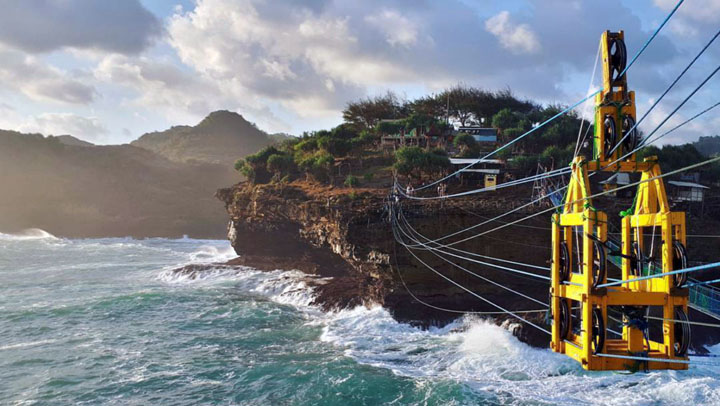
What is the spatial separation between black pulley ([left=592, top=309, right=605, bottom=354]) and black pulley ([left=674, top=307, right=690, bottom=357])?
1.66 metres

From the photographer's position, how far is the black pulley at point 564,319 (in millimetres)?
12250

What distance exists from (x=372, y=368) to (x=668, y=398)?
13.2 m

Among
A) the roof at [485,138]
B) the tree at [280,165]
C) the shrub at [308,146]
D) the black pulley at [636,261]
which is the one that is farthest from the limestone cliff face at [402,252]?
the roof at [485,138]

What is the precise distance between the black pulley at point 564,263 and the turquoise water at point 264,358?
10.1 metres

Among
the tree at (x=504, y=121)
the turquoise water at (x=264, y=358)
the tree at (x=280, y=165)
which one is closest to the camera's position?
the turquoise water at (x=264, y=358)

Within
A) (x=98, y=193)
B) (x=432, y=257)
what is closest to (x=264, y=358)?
(x=432, y=257)

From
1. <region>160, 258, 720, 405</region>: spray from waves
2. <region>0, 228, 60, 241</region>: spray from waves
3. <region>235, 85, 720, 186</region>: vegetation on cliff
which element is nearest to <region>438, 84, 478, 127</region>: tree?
<region>235, 85, 720, 186</region>: vegetation on cliff

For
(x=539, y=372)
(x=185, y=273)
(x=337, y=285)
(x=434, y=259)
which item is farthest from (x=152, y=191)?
(x=539, y=372)

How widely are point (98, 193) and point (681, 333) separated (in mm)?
123341

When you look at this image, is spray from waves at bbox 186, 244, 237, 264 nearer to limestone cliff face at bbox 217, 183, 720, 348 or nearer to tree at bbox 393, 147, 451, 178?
limestone cliff face at bbox 217, 183, 720, 348

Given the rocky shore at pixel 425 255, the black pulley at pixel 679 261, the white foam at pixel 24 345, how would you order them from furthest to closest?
the rocky shore at pixel 425 255 < the white foam at pixel 24 345 < the black pulley at pixel 679 261

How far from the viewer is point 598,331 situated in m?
11.1

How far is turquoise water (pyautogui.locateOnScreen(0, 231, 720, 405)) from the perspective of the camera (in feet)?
68.4

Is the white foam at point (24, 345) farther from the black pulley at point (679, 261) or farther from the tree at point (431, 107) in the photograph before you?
the tree at point (431, 107)
